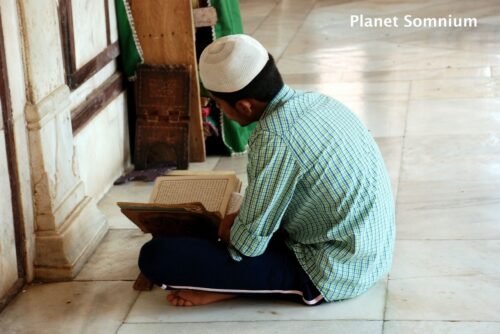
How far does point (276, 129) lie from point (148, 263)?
2.33ft

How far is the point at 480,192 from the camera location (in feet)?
15.0

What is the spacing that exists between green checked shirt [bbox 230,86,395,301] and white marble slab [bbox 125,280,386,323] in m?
0.06

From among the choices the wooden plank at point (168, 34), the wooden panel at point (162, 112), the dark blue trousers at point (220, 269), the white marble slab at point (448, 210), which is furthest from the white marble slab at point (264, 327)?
the wooden plank at point (168, 34)

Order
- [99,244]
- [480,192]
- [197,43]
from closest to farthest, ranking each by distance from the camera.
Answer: [99,244]
[480,192]
[197,43]

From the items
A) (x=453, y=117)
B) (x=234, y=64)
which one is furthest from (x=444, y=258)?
(x=453, y=117)

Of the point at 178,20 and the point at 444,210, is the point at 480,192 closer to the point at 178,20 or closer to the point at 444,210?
the point at 444,210

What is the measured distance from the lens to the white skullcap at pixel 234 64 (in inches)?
125

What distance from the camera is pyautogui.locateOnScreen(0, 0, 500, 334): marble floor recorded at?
3.41 meters

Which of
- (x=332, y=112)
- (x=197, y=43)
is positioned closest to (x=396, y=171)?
(x=197, y=43)

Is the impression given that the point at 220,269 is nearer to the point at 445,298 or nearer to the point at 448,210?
the point at 445,298

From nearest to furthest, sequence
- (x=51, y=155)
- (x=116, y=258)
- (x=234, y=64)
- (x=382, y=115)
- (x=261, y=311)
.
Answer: (x=234, y=64), (x=261, y=311), (x=51, y=155), (x=116, y=258), (x=382, y=115)

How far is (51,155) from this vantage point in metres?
3.76

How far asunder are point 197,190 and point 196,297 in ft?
1.84

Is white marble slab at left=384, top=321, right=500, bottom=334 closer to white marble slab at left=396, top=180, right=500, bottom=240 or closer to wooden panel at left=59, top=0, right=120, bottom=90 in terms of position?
white marble slab at left=396, top=180, right=500, bottom=240
